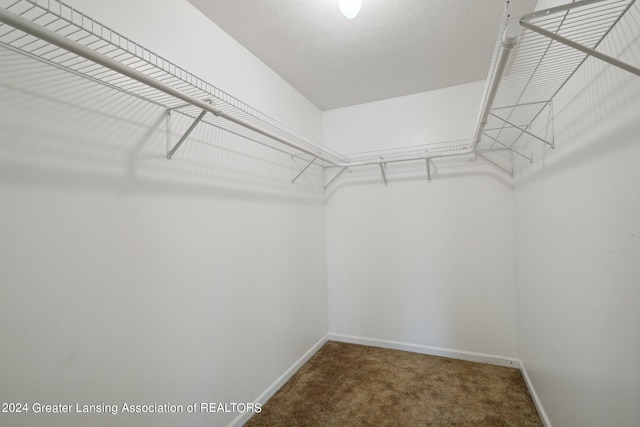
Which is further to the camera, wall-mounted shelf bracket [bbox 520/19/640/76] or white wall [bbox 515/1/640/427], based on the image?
white wall [bbox 515/1/640/427]

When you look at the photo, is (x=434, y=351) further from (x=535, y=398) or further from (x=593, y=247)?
(x=593, y=247)

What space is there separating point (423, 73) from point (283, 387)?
115 inches

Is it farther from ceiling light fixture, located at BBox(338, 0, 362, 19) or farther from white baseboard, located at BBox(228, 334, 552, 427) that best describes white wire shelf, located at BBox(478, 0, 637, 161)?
white baseboard, located at BBox(228, 334, 552, 427)

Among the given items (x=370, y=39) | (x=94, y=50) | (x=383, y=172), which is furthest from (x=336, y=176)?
(x=94, y=50)

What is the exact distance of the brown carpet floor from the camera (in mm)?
1858

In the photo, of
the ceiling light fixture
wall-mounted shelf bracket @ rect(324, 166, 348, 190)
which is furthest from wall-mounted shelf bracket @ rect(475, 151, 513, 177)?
the ceiling light fixture

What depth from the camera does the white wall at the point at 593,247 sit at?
2.98 ft

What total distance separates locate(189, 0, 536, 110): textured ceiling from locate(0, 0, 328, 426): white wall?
23 cm

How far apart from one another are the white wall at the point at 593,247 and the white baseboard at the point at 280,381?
70.8 inches

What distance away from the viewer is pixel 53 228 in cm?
100

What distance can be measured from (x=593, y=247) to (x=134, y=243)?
6.52 feet

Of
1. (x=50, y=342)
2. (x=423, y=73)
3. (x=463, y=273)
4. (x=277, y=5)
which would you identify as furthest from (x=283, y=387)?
(x=423, y=73)

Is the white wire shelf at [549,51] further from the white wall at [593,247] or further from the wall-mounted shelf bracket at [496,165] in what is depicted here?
the wall-mounted shelf bracket at [496,165]

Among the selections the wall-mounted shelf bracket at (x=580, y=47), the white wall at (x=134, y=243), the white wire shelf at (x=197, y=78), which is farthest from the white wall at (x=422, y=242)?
the wall-mounted shelf bracket at (x=580, y=47)
